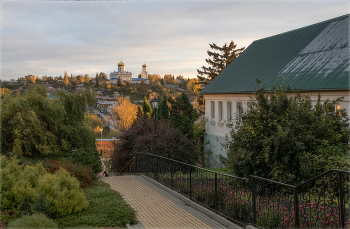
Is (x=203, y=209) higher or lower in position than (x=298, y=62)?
lower

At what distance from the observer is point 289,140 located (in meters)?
11.7

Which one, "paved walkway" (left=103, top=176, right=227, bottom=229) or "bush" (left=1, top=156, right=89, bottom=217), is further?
"paved walkway" (left=103, top=176, right=227, bottom=229)

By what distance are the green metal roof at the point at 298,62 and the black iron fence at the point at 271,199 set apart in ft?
25.5

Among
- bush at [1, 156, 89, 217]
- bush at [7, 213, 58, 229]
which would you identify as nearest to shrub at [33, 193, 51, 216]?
bush at [1, 156, 89, 217]

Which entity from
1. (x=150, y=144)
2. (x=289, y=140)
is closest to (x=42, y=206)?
(x=289, y=140)

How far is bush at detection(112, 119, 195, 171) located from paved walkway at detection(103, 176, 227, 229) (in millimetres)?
8022

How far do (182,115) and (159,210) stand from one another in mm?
18553

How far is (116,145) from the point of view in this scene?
23.5 m

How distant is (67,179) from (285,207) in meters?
5.21

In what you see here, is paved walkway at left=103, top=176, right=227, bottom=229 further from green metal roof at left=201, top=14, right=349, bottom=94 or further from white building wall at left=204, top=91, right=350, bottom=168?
white building wall at left=204, top=91, right=350, bottom=168

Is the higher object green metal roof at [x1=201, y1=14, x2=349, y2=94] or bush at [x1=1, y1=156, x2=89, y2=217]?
green metal roof at [x1=201, y1=14, x2=349, y2=94]

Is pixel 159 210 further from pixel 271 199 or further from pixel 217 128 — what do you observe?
pixel 217 128

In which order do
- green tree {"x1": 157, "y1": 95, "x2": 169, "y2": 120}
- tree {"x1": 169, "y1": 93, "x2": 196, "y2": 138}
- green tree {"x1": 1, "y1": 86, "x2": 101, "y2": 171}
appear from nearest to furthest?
1. green tree {"x1": 1, "y1": 86, "x2": 101, "y2": 171}
2. tree {"x1": 169, "y1": 93, "x2": 196, "y2": 138}
3. green tree {"x1": 157, "y1": 95, "x2": 169, "y2": 120}

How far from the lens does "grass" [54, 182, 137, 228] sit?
24.3 ft
